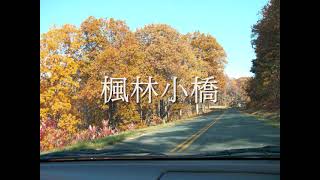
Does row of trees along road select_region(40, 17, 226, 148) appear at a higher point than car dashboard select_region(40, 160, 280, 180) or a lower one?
higher

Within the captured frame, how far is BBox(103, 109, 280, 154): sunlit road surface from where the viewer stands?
4418mm

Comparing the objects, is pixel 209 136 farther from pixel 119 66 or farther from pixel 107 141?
pixel 119 66

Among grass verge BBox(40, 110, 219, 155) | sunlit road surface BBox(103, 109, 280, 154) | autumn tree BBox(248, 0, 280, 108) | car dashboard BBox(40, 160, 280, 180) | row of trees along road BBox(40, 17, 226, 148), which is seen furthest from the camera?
row of trees along road BBox(40, 17, 226, 148)

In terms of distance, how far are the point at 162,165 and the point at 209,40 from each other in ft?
5.04

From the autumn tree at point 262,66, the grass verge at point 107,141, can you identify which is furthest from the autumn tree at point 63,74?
the autumn tree at point 262,66

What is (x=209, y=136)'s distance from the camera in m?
4.65

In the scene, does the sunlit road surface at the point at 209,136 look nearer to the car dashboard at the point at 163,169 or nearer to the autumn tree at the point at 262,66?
the autumn tree at the point at 262,66

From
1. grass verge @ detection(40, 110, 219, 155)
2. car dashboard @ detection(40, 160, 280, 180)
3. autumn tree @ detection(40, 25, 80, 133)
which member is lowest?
car dashboard @ detection(40, 160, 280, 180)

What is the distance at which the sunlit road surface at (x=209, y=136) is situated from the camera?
4418mm

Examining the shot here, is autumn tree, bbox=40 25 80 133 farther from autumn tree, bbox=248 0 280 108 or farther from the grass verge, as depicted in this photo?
autumn tree, bbox=248 0 280 108

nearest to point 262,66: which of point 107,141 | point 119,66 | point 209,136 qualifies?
point 209,136

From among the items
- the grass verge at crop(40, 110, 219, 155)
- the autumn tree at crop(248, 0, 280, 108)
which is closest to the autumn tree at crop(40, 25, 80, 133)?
the grass verge at crop(40, 110, 219, 155)

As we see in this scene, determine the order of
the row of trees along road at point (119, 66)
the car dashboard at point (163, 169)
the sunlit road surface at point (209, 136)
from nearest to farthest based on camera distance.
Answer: the car dashboard at point (163, 169)
the sunlit road surface at point (209, 136)
the row of trees along road at point (119, 66)
